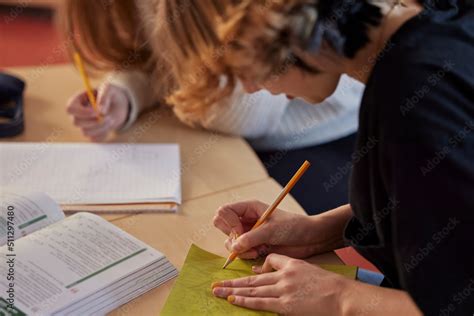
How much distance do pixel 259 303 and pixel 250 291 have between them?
28 millimetres

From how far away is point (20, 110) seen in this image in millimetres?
1491

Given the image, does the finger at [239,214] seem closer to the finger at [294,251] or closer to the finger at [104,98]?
the finger at [294,251]

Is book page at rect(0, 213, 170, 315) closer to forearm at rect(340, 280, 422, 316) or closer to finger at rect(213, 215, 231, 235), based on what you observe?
finger at rect(213, 215, 231, 235)

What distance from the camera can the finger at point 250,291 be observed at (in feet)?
3.14

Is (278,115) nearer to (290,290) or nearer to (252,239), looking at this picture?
(252,239)

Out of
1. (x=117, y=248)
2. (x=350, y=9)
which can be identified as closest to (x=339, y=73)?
(x=350, y=9)

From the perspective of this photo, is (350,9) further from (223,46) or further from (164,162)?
(164,162)

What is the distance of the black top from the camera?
0.81m

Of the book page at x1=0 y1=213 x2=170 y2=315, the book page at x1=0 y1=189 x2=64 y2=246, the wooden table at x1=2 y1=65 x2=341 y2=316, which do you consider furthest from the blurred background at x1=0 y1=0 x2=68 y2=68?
the book page at x1=0 y1=213 x2=170 y2=315

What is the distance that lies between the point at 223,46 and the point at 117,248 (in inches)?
14.2

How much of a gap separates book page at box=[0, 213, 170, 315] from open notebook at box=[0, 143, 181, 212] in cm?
10

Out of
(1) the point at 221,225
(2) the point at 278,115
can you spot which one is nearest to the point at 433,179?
(1) the point at 221,225

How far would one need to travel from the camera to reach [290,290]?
96 cm

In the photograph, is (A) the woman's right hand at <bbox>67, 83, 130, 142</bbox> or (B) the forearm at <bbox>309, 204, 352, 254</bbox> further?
(A) the woman's right hand at <bbox>67, 83, 130, 142</bbox>
